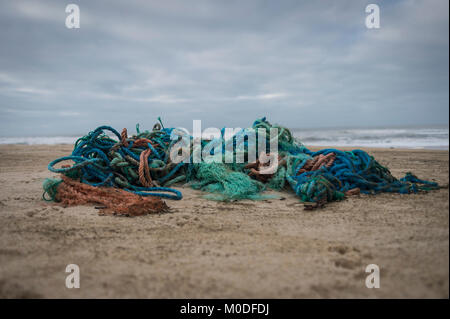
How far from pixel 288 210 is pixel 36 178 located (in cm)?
437

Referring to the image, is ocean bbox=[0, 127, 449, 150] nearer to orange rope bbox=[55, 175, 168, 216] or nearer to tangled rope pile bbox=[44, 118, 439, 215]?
tangled rope pile bbox=[44, 118, 439, 215]

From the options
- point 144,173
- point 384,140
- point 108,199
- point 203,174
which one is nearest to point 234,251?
point 108,199

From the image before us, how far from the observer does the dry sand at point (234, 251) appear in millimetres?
1415

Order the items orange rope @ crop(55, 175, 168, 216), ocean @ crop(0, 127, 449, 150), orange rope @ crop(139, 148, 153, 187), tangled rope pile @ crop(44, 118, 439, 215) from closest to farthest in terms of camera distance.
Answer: orange rope @ crop(55, 175, 168, 216)
tangled rope pile @ crop(44, 118, 439, 215)
orange rope @ crop(139, 148, 153, 187)
ocean @ crop(0, 127, 449, 150)

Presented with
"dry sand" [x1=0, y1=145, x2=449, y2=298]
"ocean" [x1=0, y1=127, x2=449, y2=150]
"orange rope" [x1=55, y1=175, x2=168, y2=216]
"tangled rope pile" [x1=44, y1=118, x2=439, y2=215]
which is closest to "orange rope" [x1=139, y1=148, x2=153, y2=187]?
"tangled rope pile" [x1=44, y1=118, x2=439, y2=215]

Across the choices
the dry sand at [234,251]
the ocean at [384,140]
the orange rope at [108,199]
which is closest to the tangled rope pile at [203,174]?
the orange rope at [108,199]

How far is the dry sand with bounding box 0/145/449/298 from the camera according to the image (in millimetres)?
1415

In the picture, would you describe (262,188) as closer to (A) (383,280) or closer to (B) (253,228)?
(B) (253,228)

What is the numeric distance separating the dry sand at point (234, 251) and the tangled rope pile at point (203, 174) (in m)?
0.32

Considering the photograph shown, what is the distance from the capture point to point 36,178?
4.75 m

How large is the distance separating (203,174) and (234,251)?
6.57 feet

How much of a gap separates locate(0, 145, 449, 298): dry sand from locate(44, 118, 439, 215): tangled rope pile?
0.32 metres

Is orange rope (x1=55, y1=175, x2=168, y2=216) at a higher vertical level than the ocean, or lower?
lower

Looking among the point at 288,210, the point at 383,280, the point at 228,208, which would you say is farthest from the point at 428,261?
the point at 228,208
